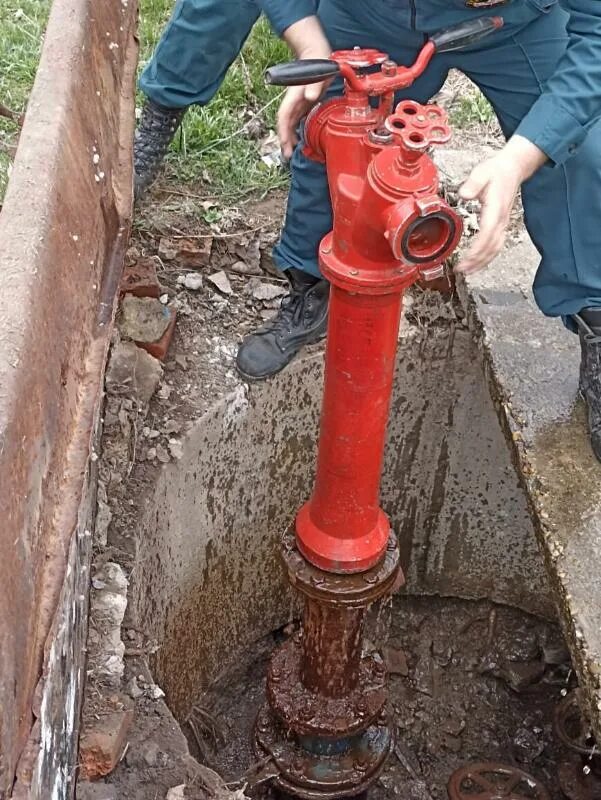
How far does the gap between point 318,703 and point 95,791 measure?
719 millimetres

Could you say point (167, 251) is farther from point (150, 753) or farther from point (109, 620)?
point (150, 753)

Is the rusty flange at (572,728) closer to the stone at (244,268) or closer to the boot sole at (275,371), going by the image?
the boot sole at (275,371)

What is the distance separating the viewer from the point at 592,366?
6.86 ft

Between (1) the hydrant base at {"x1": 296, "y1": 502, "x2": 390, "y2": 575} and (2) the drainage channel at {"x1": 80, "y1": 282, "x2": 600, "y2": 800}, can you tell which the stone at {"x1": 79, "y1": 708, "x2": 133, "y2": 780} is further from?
(1) the hydrant base at {"x1": 296, "y1": 502, "x2": 390, "y2": 575}

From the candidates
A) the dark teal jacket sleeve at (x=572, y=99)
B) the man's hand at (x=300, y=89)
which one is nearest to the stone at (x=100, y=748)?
the man's hand at (x=300, y=89)

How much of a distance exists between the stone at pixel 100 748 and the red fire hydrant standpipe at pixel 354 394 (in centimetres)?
49

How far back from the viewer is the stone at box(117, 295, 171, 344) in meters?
2.28

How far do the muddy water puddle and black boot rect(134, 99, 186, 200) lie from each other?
1558 millimetres

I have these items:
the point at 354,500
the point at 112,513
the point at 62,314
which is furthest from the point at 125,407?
the point at 62,314

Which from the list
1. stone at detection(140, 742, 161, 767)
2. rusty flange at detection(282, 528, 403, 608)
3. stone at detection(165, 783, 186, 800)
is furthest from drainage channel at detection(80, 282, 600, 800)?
stone at detection(165, 783, 186, 800)

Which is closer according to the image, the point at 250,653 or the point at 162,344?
the point at 162,344

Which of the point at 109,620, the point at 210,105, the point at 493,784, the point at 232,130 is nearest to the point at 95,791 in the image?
the point at 109,620

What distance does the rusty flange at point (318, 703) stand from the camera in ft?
6.94

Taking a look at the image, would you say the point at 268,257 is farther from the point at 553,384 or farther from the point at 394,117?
the point at 394,117
